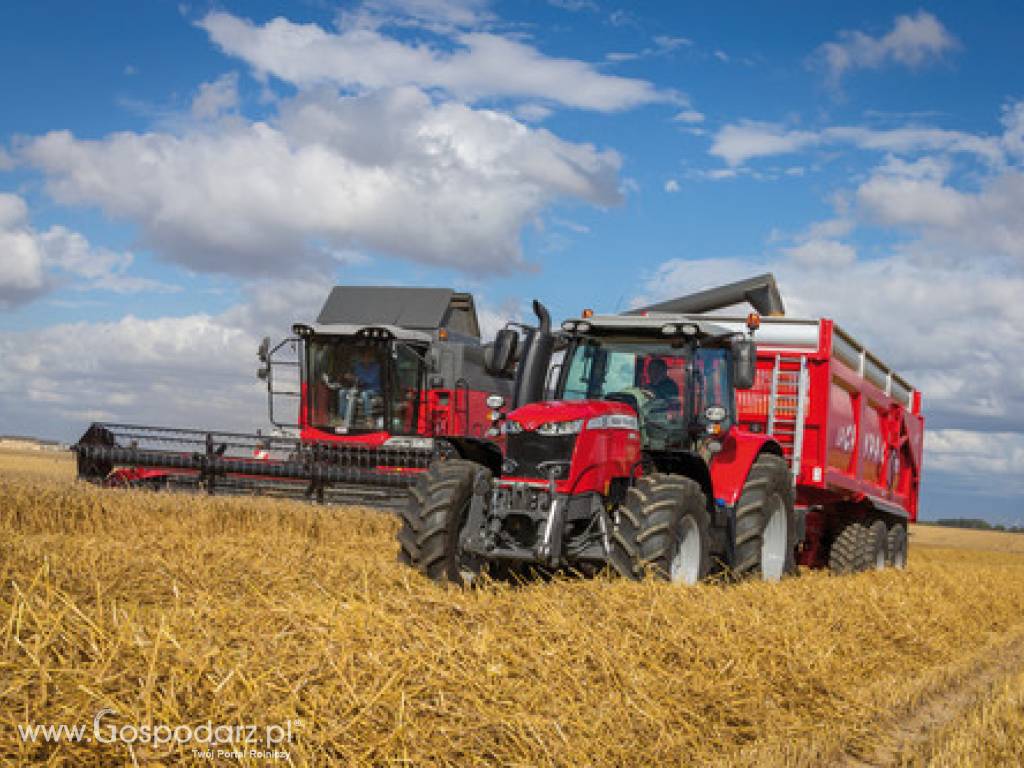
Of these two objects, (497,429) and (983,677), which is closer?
(983,677)

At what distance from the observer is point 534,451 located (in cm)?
802

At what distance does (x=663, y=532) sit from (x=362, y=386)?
8.84 meters

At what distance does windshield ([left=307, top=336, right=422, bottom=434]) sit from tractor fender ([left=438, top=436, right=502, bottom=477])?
280 inches

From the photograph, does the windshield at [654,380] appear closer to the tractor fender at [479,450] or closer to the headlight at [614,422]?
the headlight at [614,422]

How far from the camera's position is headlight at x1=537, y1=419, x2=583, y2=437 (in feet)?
25.9

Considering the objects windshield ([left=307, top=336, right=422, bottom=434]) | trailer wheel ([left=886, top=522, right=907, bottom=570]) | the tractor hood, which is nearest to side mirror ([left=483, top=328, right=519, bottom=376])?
the tractor hood

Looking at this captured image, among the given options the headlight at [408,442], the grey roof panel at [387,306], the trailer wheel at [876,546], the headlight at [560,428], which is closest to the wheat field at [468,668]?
the headlight at [560,428]

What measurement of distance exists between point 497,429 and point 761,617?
2706 millimetres

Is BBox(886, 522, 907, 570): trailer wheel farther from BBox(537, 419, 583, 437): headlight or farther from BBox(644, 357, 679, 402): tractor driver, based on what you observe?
BBox(537, 419, 583, 437): headlight

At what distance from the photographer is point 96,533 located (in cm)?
1083

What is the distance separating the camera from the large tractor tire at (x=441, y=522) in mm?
7621

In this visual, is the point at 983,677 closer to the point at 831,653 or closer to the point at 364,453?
the point at 831,653

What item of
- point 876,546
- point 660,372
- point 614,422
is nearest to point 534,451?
point 614,422

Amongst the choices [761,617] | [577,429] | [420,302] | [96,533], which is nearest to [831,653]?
[761,617]
